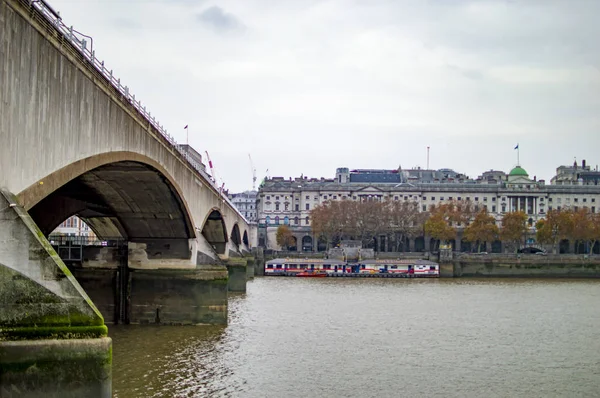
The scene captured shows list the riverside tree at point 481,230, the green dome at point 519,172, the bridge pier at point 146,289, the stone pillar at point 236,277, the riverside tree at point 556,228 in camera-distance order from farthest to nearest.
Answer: the green dome at point 519,172
the riverside tree at point 481,230
the riverside tree at point 556,228
the stone pillar at point 236,277
the bridge pier at point 146,289

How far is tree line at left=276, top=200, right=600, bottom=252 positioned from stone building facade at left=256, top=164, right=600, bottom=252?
44.4 ft

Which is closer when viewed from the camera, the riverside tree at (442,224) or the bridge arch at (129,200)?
the bridge arch at (129,200)

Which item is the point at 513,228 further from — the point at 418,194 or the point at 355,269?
the point at 355,269

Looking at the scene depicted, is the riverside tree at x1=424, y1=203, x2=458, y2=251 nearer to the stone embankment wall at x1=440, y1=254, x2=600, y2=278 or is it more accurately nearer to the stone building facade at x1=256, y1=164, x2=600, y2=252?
the stone building facade at x1=256, y1=164, x2=600, y2=252

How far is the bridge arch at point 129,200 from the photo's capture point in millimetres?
35062

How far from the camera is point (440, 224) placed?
133 m

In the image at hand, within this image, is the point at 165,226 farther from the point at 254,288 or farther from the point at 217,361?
the point at 254,288

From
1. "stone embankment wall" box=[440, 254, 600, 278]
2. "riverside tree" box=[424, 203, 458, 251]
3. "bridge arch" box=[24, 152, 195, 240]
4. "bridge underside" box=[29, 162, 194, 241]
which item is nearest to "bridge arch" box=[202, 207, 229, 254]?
"bridge arch" box=[24, 152, 195, 240]

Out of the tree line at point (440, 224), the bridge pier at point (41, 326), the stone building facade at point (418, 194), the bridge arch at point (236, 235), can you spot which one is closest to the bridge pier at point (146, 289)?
the bridge pier at point (41, 326)

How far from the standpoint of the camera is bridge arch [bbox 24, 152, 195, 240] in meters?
35.1

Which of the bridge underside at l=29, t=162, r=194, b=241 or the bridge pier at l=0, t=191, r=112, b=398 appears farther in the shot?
the bridge underside at l=29, t=162, r=194, b=241

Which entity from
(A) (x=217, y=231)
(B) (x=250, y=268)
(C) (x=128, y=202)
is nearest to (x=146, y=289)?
(C) (x=128, y=202)

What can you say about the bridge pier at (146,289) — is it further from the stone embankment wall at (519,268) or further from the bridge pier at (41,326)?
the stone embankment wall at (519,268)

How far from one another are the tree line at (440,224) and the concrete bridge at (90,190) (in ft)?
240
